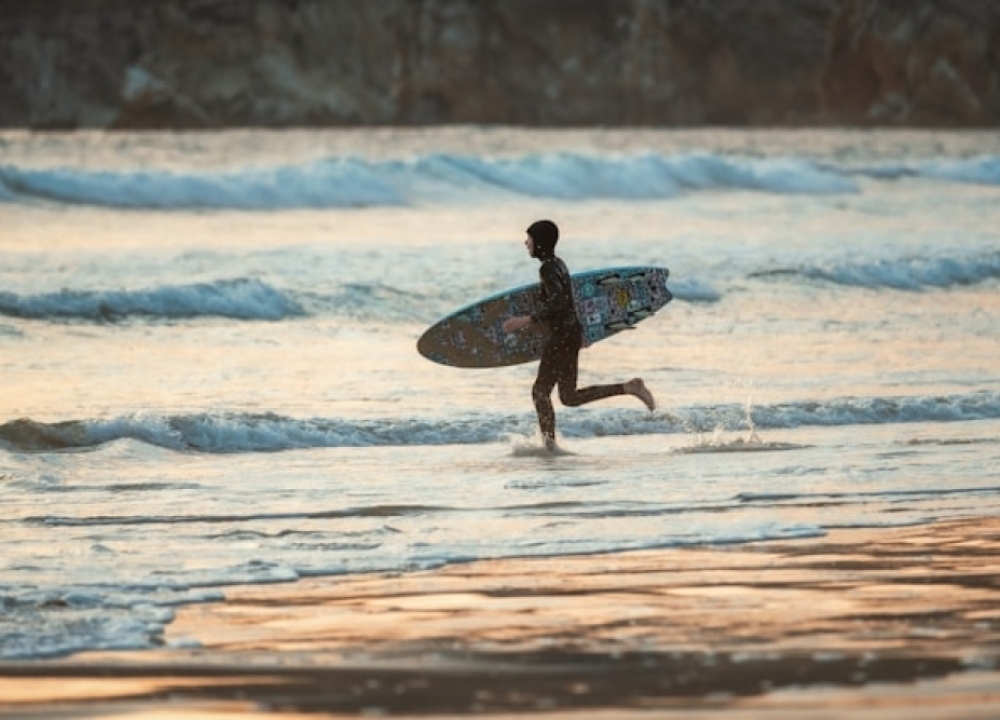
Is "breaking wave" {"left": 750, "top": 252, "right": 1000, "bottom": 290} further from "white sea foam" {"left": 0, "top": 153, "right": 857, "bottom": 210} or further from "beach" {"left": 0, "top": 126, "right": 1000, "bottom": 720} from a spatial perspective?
"white sea foam" {"left": 0, "top": 153, "right": 857, "bottom": 210}

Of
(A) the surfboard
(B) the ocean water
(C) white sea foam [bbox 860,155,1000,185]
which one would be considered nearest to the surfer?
(B) the ocean water

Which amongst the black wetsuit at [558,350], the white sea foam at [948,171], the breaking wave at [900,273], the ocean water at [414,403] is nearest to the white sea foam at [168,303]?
the ocean water at [414,403]

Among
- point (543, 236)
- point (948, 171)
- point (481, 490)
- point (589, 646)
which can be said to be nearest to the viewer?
point (589, 646)

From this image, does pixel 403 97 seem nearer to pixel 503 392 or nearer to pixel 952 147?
pixel 952 147

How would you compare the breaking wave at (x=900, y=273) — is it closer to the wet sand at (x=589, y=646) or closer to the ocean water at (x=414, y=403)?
the ocean water at (x=414, y=403)

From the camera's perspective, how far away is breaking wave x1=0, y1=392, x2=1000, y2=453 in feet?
40.6

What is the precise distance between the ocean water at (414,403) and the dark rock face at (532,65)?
214 feet

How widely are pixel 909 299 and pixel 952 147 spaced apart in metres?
43.2

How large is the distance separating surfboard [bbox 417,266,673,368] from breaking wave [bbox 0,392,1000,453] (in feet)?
1.56

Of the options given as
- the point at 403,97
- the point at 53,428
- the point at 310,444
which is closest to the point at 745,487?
the point at 310,444

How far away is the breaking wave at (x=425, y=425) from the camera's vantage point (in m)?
12.4

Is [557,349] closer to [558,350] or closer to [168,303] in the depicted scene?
[558,350]

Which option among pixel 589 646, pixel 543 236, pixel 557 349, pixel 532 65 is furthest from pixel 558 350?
pixel 532 65

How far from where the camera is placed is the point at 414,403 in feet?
45.2
